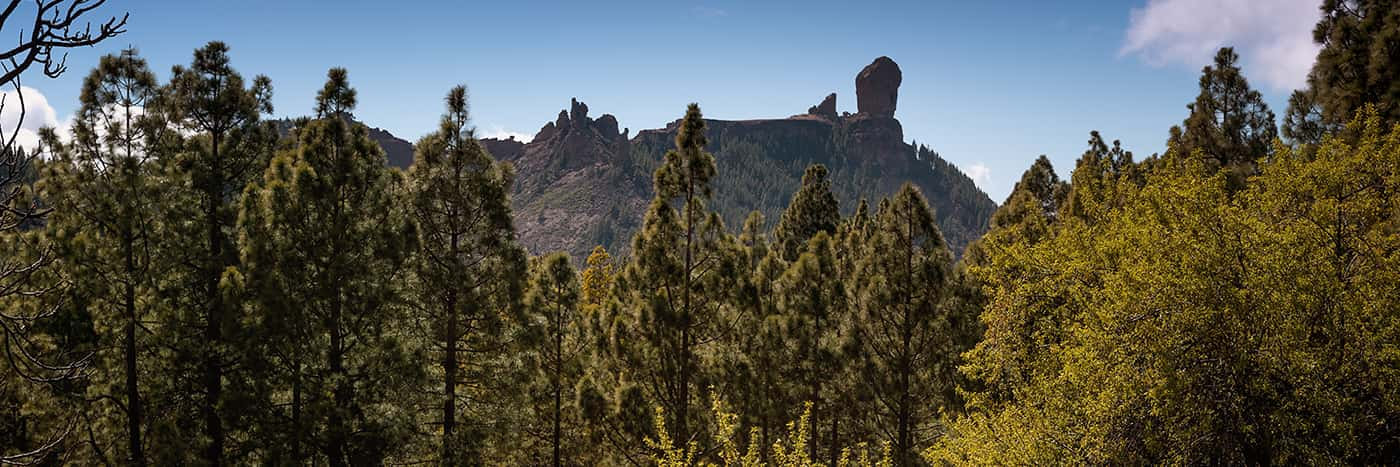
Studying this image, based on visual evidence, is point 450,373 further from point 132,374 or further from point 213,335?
point 132,374

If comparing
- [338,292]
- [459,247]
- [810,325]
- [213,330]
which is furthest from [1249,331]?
[213,330]

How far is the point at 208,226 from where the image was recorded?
12.6 metres

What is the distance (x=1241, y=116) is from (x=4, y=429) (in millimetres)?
28688

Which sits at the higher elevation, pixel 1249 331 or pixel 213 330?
pixel 1249 331

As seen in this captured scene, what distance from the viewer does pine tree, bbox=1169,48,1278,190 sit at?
55.9 ft

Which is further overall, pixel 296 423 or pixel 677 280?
pixel 677 280

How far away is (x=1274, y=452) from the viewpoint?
8.20 metres

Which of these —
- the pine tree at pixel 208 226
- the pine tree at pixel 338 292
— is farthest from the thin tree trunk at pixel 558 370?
the pine tree at pixel 208 226

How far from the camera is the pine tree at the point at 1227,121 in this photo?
1703cm

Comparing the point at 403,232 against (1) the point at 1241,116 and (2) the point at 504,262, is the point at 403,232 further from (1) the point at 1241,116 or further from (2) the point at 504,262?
(1) the point at 1241,116

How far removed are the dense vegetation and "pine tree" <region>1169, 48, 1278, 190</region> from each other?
6cm

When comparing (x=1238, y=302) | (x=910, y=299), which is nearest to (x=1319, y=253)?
(x=1238, y=302)

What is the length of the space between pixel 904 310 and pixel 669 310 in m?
5.35

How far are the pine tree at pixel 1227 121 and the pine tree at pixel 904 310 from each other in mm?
6607
